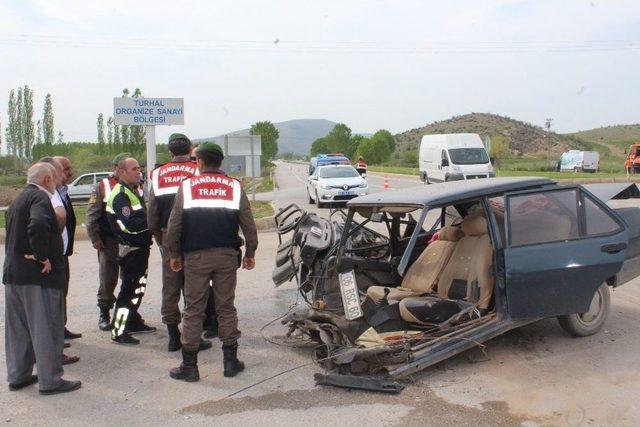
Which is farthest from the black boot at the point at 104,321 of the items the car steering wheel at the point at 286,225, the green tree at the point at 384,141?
the green tree at the point at 384,141

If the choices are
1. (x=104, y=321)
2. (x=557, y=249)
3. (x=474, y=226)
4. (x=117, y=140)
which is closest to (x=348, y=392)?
(x=474, y=226)

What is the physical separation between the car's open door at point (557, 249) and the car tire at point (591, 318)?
32cm

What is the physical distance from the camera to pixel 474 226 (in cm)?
539

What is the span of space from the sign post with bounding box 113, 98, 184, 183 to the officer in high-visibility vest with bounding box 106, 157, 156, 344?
9.81m

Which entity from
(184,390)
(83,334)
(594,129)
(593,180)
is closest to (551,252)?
(184,390)

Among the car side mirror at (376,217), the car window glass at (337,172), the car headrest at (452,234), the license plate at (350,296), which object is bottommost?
the license plate at (350,296)

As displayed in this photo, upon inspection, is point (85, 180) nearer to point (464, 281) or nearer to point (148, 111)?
Answer: point (148, 111)

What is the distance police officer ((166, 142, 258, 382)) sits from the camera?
4.74 m

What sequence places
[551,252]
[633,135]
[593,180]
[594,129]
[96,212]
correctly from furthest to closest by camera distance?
1. [594,129]
2. [633,135]
3. [593,180]
4. [96,212]
5. [551,252]

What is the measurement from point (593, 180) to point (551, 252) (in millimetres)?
23675

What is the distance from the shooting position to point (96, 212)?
20.2 feet

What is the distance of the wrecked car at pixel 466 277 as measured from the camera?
15.4ft

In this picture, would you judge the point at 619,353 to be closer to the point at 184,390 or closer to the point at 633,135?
the point at 184,390

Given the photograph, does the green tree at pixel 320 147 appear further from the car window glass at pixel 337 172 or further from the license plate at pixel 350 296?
the license plate at pixel 350 296
